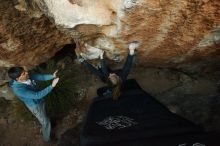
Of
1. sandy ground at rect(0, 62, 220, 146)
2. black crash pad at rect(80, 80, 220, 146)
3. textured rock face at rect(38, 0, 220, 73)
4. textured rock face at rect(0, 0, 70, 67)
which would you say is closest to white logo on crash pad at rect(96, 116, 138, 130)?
black crash pad at rect(80, 80, 220, 146)

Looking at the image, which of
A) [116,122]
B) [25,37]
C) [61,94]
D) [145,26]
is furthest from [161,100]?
[25,37]

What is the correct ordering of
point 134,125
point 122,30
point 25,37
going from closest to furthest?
point 134,125 < point 122,30 < point 25,37

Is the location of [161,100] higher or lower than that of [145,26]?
lower

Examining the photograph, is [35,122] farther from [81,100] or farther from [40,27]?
[40,27]

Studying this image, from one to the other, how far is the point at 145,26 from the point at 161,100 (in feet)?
7.91

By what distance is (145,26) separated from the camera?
20.1ft

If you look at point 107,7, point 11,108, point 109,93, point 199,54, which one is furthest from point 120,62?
point 11,108

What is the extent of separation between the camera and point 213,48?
677 cm

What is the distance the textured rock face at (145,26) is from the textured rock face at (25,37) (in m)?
0.69

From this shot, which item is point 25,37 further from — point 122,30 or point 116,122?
point 116,122

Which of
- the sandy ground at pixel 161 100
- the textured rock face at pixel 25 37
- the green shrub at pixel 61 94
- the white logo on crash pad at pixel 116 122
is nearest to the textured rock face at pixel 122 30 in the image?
the textured rock face at pixel 25 37

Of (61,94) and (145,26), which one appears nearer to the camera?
(145,26)

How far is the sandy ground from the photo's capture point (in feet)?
26.1

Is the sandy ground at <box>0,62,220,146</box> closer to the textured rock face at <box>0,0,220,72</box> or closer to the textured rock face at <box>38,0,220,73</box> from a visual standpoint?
the textured rock face at <box>0,0,220,72</box>
